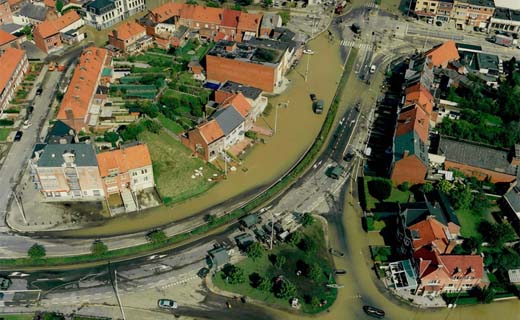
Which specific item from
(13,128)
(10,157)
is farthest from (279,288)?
(13,128)

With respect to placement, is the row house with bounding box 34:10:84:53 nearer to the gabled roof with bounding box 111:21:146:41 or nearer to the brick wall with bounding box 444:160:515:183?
the gabled roof with bounding box 111:21:146:41

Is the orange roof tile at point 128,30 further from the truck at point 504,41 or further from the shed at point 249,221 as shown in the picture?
the truck at point 504,41

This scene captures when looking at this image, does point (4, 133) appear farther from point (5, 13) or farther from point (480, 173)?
point (480, 173)

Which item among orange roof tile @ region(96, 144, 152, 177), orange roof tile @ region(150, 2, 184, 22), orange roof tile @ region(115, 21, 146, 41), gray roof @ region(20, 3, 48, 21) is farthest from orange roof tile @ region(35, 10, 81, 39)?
orange roof tile @ region(96, 144, 152, 177)

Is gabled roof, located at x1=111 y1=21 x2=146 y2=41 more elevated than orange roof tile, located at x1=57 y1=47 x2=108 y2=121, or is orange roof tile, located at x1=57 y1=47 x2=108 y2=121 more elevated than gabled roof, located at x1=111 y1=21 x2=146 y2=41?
gabled roof, located at x1=111 y1=21 x2=146 y2=41

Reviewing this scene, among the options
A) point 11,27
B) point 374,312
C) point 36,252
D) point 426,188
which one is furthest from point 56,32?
point 374,312

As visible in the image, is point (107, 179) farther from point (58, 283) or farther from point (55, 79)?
point (55, 79)
